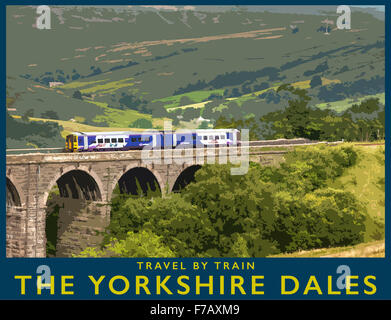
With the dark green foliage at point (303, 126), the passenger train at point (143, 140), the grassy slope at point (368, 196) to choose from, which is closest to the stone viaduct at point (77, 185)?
the passenger train at point (143, 140)

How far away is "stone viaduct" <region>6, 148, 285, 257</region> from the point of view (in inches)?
2923

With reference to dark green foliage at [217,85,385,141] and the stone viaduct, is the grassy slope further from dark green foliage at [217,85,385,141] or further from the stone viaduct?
dark green foliage at [217,85,385,141]

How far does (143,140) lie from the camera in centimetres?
9025

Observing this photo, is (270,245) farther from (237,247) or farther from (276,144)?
(276,144)

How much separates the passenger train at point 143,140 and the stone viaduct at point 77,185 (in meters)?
4.11

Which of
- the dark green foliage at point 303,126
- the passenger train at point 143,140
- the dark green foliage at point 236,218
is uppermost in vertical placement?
the dark green foliage at point 303,126

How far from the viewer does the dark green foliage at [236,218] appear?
77125mm

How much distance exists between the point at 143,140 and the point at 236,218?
1713cm

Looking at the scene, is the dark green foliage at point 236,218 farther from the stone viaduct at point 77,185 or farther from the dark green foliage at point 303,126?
the dark green foliage at point 303,126

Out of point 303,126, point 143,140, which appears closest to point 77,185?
point 143,140

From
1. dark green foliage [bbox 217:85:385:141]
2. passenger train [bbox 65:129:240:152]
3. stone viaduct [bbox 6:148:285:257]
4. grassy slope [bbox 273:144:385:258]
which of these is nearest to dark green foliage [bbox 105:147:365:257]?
grassy slope [bbox 273:144:385:258]

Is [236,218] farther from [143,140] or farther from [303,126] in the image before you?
[303,126]

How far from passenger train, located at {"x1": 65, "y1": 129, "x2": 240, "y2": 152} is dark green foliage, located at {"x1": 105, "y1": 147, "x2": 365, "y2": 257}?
919 cm

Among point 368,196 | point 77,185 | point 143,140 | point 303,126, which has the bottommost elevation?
point 368,196
